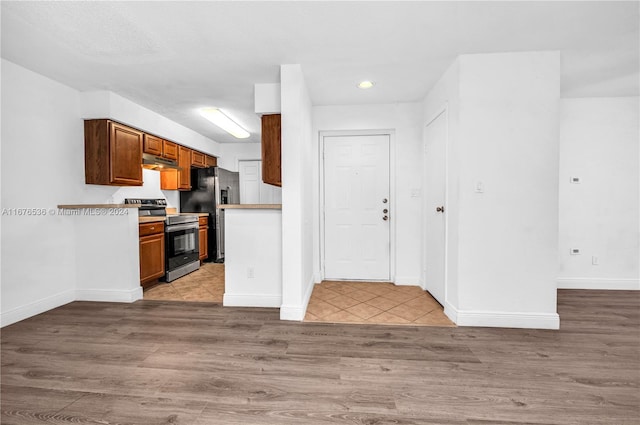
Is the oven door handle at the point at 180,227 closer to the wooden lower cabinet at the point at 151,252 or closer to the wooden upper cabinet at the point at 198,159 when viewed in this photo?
the wooden lower cabinet at the point at 151,252

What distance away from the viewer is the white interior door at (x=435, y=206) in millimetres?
3033

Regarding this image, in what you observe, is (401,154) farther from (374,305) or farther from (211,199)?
(211,199)

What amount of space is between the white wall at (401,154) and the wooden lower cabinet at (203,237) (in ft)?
7.83

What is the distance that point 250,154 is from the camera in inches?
238

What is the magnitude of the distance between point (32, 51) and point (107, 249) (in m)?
1.99

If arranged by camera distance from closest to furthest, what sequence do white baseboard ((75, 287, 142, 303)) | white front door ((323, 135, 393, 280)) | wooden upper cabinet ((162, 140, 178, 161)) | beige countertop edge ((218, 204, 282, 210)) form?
beige countertop edge ((218, 204, 282, 210)) < white baseboard ((75, 287, 142, 303)) < white front door ((323, 135, 393, 280)) < wooden upper cabinet ((162, 140, 178, 161))

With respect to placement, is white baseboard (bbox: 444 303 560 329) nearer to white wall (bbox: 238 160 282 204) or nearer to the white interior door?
the white interior door

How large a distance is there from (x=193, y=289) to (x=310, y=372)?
242 cm

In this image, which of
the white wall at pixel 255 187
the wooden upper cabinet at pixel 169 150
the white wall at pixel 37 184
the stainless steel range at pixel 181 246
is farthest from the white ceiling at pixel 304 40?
the white wall at pixel 255 187

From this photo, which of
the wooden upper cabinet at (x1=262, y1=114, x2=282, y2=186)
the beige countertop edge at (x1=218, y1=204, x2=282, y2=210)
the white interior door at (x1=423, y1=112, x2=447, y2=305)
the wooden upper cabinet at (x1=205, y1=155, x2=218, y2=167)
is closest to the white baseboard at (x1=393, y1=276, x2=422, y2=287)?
the white interior door at (x1=423, y1=112, x2=447, y2=305)

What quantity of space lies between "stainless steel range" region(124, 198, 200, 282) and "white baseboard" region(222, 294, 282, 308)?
1429 millimetres

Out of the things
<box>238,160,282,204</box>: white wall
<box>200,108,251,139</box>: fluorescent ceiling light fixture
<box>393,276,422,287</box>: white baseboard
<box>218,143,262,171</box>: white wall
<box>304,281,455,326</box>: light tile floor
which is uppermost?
<box>200,108,251,139</box>: fluorescent ceiling light fixture

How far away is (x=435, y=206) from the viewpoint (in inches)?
130

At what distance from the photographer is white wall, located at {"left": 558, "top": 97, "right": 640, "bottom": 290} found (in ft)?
11.8
